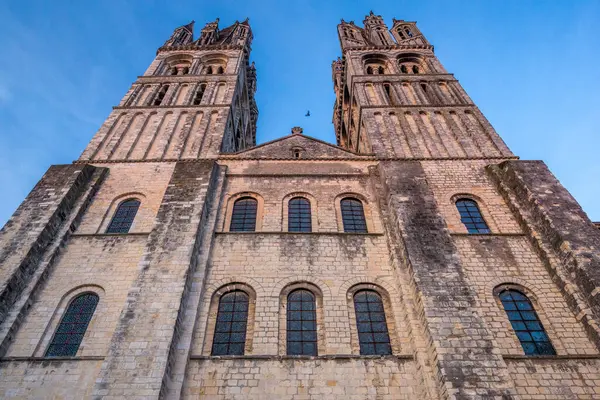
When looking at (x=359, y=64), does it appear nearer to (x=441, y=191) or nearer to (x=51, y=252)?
(x=441, y=191)

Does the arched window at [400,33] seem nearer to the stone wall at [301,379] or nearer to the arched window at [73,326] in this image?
the stone wall at [301,379]

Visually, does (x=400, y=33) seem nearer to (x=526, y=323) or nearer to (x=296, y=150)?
(x=296, y=150)

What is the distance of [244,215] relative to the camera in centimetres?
1386

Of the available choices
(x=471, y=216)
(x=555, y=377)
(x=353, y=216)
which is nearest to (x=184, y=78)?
(x=353, y=216)

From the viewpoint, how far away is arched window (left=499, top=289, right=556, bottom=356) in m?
9.86

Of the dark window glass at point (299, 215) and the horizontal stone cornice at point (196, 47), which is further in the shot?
the horizontal stone cornice at point (196, 47)

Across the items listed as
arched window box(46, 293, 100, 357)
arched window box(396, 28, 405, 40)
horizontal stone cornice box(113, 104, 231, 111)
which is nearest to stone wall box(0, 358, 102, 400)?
arched window box(46, 293, 100, 357)

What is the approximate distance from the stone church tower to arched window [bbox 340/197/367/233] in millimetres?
76

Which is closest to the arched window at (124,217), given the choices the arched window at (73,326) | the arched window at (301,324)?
the arched window at (73,326)

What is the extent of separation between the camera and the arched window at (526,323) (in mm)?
9859

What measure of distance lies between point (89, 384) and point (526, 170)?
1392cm

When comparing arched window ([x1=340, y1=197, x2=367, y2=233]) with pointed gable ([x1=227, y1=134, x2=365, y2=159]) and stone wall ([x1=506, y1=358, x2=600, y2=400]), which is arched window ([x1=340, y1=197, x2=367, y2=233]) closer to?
pointed gable ([x1=227, y1=134, x2=365, y2=159])

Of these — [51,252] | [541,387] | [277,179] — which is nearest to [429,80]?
[277,179]

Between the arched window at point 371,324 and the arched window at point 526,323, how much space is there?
3.11 m
